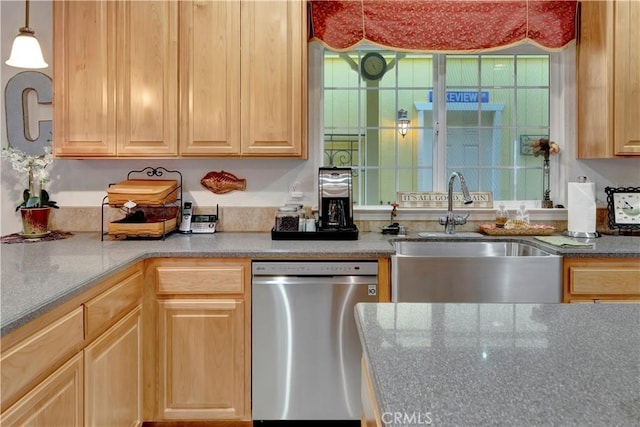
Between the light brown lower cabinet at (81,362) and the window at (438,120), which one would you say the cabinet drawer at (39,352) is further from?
the window at (438,120)

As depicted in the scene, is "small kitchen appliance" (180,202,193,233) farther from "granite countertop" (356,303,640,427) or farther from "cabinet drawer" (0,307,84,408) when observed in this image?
"granite countertop" (356,303,640,427)

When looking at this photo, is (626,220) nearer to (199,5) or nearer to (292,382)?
(292,382)

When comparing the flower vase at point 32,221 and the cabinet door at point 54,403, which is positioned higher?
the flower vase at point 32,221

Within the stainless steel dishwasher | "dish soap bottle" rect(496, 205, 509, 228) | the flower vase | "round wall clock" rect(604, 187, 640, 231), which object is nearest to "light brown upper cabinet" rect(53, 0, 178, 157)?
the flower vase

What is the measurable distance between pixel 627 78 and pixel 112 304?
112 inches

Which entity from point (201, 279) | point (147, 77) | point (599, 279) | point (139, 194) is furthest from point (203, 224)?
point (599, 279)

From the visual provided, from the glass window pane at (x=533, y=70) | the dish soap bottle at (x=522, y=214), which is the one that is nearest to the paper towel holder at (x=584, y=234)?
the dish soap bottle at (x=522, y=214)

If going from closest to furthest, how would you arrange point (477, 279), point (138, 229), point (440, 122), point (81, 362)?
point (81, 362), point (477, 279), point (138, 229), point (440, 122)

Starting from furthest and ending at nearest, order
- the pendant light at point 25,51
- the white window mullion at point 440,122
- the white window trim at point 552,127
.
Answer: the white window mullion at point 440,122 → the white window trim at point 552,127 → the pendant light at point 25,51

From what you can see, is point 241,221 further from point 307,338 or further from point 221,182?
point 307,338

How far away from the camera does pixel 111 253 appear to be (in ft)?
6.28

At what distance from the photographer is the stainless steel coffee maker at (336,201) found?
2365 millimetres

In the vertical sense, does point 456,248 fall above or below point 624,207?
below

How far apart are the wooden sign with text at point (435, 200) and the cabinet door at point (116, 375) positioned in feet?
5.48
